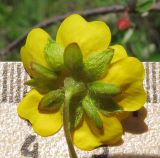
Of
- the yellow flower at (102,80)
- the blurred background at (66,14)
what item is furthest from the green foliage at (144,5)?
the yellow flower at (102,80)

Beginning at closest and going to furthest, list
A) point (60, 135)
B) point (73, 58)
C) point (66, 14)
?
1. point (73, 58)
2. point (60, 135)
3. point (66, 14)

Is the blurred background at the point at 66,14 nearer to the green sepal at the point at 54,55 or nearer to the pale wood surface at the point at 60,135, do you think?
the pale wood surface at the point at 60,135

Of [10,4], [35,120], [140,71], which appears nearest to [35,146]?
[35,120]

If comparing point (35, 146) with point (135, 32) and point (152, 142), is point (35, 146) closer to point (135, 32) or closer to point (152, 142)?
point (152, 142)

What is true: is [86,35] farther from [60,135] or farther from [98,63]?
[60,135]

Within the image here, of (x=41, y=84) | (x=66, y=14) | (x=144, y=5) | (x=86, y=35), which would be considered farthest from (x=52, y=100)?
(x=66, y=14)
